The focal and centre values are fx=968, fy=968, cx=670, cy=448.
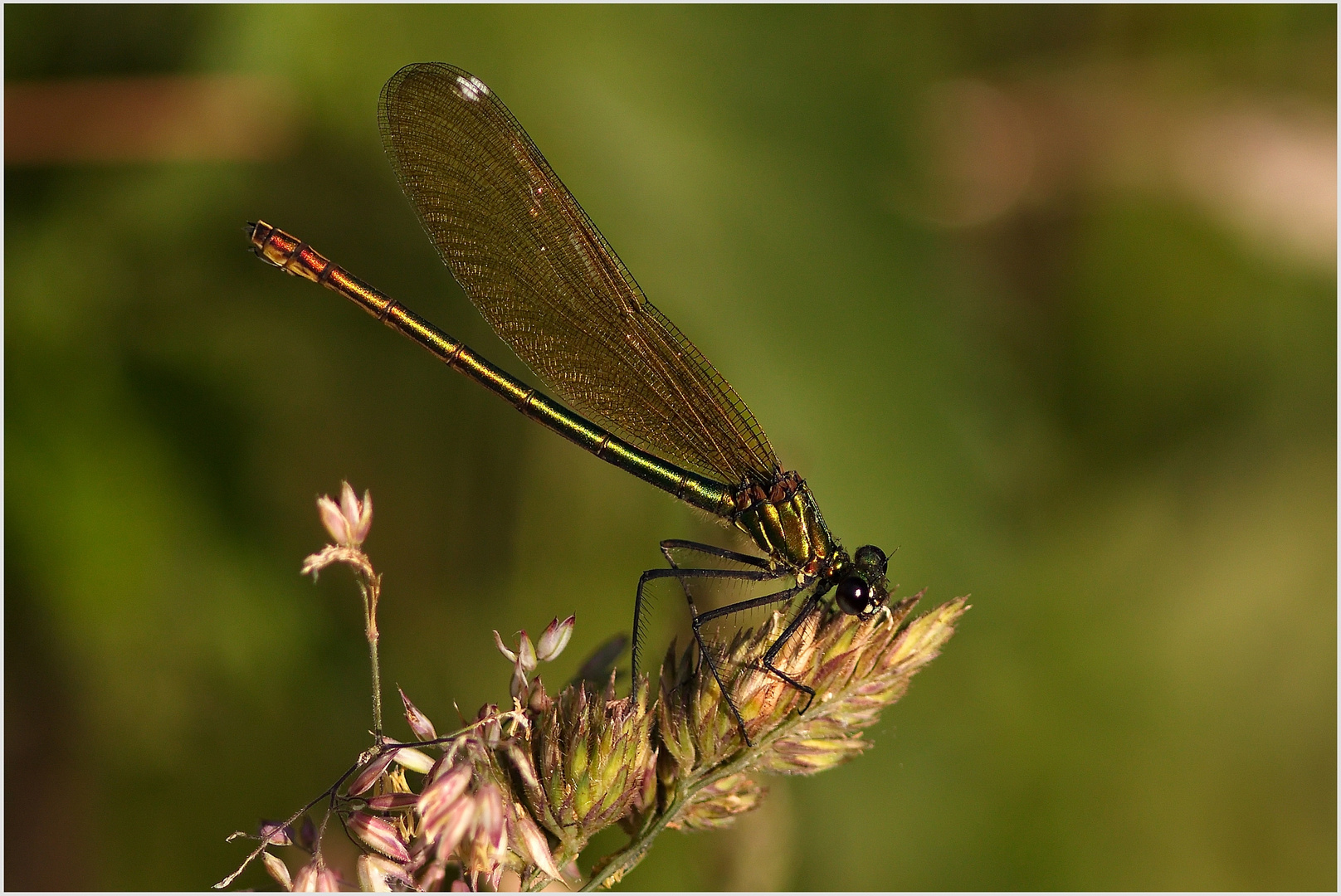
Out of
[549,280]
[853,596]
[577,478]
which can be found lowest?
[853,596]

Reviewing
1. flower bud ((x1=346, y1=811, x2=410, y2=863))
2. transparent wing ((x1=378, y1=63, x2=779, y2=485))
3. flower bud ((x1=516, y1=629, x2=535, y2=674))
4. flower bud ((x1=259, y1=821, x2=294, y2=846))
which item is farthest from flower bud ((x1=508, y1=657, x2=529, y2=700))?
transparent wing ((x1=378, y1=63, x2=779, y2=485))

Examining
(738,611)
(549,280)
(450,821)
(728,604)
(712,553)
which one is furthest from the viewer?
(549,280)

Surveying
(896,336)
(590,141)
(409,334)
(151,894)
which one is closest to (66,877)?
(151,894)

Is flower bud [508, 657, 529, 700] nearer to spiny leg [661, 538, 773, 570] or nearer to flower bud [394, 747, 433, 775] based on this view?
flower bud [394, 747, 433, 775]

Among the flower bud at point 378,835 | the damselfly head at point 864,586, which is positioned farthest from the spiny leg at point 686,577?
the flower bud at point 378,835

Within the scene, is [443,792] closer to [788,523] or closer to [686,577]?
[686,577]

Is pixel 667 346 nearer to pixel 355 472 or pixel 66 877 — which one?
pixel 355 472

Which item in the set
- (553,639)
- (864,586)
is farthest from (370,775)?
(864,586)

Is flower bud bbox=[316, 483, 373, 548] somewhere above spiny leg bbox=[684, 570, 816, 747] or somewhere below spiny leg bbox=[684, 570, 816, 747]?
above
